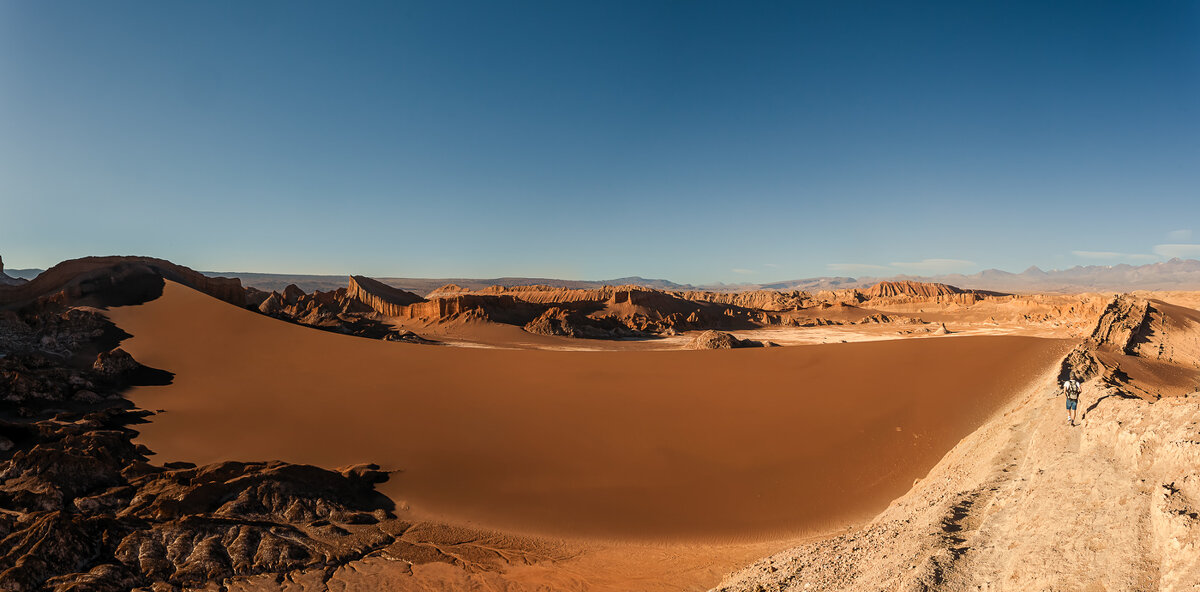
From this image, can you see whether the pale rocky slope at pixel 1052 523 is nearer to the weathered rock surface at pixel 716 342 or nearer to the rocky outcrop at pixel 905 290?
the weathered rock surface at pixel 716 342

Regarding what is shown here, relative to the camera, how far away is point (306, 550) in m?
7.47

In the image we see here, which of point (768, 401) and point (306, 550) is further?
point (768, 401)

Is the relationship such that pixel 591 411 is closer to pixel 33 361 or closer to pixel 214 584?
pixel 214 584

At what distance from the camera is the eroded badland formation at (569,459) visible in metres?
4.59

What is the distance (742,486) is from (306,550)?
8.41 m

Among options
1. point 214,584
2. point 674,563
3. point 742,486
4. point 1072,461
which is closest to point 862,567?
point 1072,461

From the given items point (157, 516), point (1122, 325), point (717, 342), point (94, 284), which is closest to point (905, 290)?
point (717, 342)

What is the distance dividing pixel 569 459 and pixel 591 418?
208cm

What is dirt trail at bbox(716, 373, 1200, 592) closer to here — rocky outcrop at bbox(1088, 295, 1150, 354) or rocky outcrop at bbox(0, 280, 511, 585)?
rocky outcrop at bbox(0, 280, 511, 585)

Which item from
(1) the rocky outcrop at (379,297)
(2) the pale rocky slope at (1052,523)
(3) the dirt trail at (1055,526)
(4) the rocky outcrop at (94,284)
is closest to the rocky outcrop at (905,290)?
(1) the rocky outcrop at (379,297)

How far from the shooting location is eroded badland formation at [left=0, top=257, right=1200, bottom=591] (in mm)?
4594

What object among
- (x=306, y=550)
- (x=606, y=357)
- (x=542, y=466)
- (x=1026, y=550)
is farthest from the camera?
(x=606, y=357)

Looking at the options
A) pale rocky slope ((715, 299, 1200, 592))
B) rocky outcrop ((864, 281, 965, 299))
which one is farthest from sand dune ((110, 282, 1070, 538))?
rocky outcrop ((864, 281, 965, 299))

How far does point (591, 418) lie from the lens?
13.3 meters
